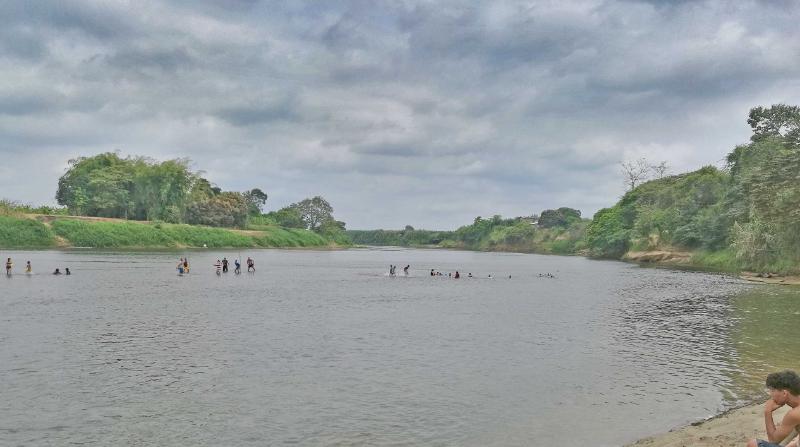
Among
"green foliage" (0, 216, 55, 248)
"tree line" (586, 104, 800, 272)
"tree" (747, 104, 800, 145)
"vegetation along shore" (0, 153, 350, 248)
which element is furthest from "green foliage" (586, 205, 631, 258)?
"green foliage" (0, 216, 55, 248)

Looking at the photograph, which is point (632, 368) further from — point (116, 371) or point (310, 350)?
point (116, 371)

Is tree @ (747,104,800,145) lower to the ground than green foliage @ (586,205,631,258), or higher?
higher

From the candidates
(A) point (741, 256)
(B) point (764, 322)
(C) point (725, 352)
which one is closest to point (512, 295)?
(B) point (764, 322)

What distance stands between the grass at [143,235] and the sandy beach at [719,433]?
136 m

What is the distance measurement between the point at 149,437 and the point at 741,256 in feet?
263

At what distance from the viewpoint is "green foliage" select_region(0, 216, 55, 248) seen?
384 feet

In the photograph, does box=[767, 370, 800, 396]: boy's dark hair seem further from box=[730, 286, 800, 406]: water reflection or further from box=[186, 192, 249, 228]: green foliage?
box=[186, 192, 249, 228]: green foliage

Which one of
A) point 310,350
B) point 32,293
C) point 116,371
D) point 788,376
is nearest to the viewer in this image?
point 788,376

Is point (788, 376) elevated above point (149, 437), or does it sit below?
above

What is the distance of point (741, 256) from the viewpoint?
77250 millimetres

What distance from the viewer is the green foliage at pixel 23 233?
4612 inches

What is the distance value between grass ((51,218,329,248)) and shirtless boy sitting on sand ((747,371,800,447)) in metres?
140

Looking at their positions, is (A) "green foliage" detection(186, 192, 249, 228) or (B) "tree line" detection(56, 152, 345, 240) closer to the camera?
(B) "tree line" detection(56, 152, 345, 240)

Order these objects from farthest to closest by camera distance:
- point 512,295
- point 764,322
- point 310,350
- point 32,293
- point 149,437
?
point 512,295, point 32,293, point 764,322, point 310,350, point 149,437
